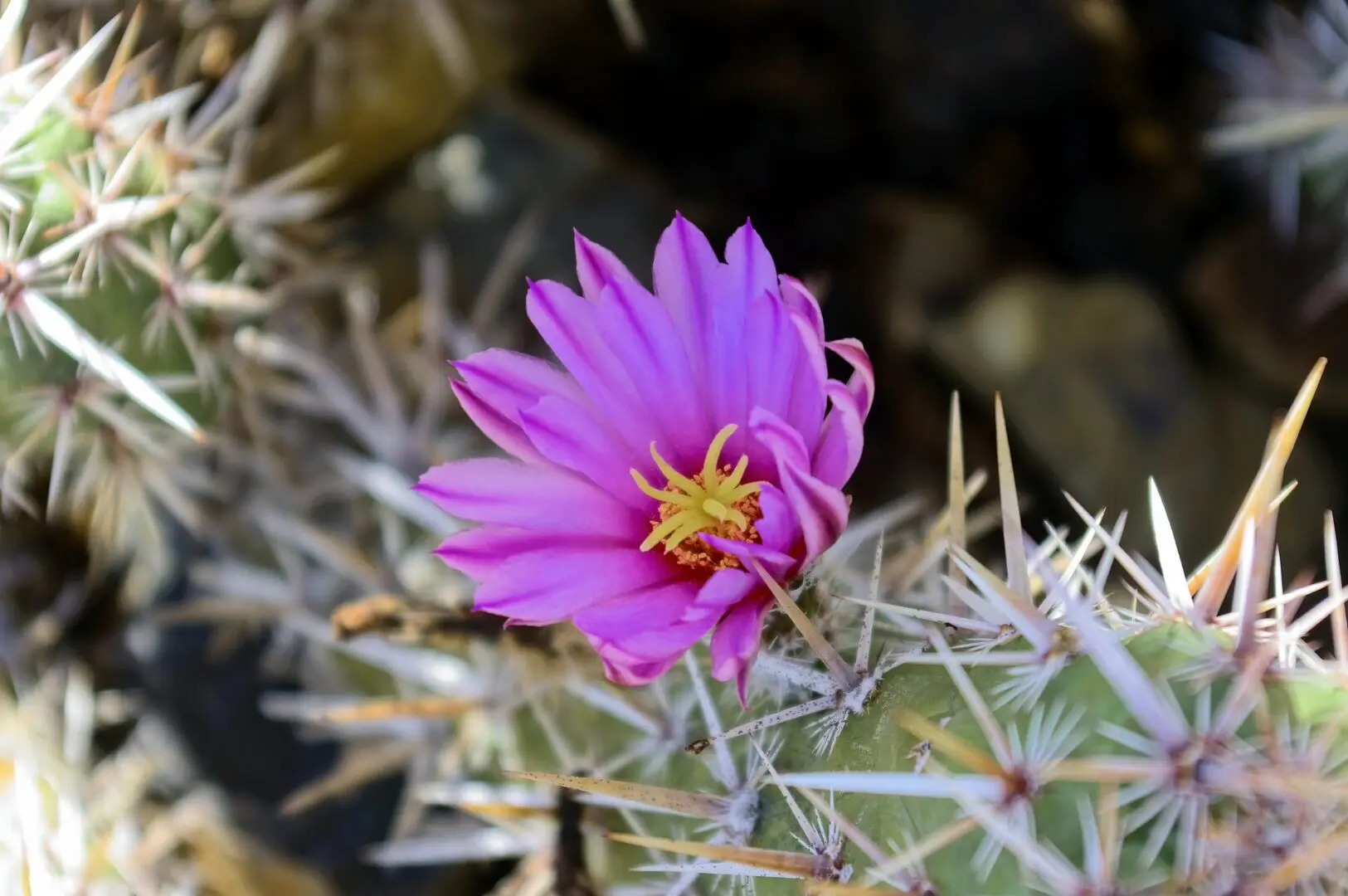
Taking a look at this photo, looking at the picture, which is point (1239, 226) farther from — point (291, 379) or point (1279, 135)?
point (291, 379)

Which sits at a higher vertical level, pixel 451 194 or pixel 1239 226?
pixel 451 194

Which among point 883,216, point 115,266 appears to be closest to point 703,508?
point 115,266

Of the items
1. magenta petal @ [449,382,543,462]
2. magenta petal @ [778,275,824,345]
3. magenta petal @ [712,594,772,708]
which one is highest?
magenta petal @ [778,275,824,345]

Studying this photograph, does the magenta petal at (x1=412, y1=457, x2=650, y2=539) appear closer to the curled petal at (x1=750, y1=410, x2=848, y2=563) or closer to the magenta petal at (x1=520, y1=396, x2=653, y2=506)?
the magenta petal at (x1=520, y1=396, x2=653, y2=506)

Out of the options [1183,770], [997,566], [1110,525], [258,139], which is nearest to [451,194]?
[258,139]

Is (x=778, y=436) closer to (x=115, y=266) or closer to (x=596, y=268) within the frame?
(x=596, y=268)

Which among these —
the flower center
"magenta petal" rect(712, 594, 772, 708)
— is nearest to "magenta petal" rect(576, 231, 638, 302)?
the flower center
